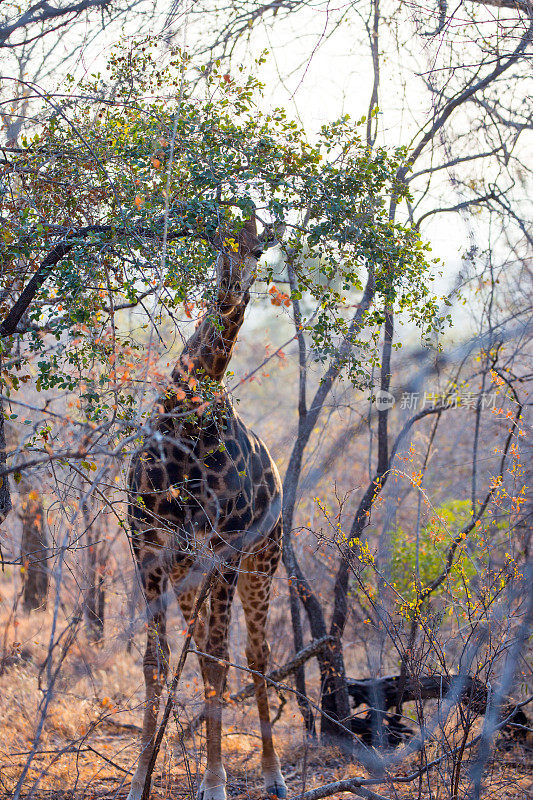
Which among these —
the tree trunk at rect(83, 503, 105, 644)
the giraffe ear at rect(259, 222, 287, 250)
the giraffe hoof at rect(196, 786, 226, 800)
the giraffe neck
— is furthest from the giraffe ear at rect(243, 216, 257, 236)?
the giraffe hoof at rect(196, 786, 226, 800)

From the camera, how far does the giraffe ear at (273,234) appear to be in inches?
160

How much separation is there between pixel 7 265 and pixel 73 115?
123 cm

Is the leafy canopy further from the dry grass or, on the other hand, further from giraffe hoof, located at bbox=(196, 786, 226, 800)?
giraffe hoof, located at bbox=(196, 786, 226, 800)

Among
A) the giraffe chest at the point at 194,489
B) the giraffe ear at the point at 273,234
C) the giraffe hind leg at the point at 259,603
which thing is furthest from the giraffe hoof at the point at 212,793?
the giraffe ear at the point at 273,234

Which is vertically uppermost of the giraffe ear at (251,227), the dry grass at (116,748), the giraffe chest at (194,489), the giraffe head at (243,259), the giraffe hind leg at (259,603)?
the giraffe ear at (251,227)

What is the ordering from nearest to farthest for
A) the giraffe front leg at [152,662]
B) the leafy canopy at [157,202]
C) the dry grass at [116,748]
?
1. the leafy canopy at [157,202]
2. the dry grass at [116,748]
3. the giraffe front leg at [152,662]

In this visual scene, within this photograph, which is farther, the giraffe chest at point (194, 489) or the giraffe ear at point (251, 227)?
the giraffe chest at point (194, 489)

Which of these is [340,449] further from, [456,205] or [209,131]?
[209,131]

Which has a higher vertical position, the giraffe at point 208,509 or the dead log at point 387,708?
the giraffe at point 208,509

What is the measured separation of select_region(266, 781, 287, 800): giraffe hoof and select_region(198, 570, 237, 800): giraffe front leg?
422 millimetres

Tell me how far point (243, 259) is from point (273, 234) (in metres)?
0.33

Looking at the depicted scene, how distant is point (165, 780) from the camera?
4625 millimetres

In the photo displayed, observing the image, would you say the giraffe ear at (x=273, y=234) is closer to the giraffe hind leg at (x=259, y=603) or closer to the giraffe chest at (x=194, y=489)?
the giraffe chest at (x=194, y=489)

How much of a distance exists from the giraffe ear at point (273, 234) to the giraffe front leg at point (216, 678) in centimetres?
216
